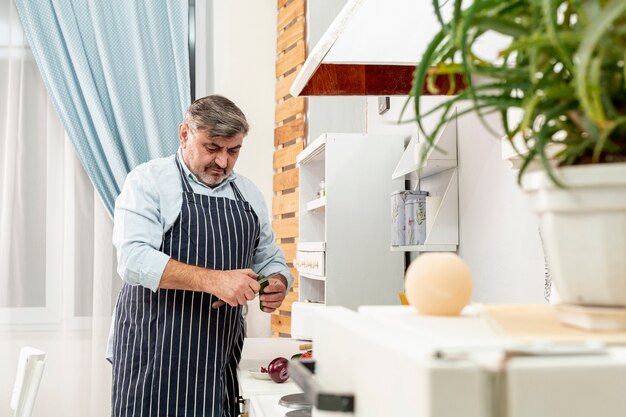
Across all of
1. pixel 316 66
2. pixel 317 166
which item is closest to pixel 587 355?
pixel 316 66

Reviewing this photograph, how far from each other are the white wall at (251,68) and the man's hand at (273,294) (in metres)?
1.53

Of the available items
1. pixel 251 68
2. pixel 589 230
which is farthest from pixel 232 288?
pixel 251 68

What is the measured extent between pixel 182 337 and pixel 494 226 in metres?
1.06

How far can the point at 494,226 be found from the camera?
77.9 inches

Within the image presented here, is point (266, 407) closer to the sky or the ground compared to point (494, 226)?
closer to the ground

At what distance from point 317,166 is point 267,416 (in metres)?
1.47

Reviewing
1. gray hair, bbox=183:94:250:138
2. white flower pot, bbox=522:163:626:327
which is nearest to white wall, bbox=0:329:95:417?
gray hair, bbox=183:94:250:138

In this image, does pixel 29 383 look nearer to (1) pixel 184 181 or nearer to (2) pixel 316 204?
(1) pixel 184 181

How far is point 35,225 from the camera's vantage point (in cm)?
396

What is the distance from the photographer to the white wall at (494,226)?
5.75 ft

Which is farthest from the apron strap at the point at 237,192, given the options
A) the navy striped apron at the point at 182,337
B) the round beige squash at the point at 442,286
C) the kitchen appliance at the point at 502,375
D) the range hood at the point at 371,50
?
the kitchen appliance at the point at 502,375

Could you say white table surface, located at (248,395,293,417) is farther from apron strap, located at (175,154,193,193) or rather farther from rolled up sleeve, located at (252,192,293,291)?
apron strap, located at (175,154,193,193)

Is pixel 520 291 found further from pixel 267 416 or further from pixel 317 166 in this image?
pixel 317 166

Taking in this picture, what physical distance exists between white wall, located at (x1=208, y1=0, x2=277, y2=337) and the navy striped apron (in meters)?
1.60
